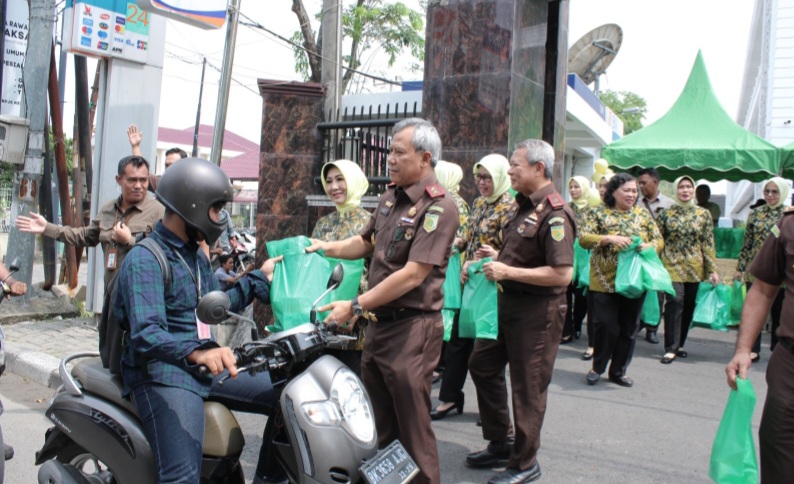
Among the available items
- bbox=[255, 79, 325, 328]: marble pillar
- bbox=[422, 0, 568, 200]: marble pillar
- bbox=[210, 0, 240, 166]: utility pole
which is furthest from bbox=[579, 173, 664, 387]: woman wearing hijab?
bbox=[210, 0, 240, 166]: utility pole

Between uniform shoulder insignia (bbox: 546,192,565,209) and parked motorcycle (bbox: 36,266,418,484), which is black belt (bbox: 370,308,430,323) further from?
uniform shoulder insignia (bbox: 546,192,565,209)

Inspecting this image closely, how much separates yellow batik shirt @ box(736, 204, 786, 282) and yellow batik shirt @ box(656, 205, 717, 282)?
407 millimetres

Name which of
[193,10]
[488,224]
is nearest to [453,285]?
[488,224]

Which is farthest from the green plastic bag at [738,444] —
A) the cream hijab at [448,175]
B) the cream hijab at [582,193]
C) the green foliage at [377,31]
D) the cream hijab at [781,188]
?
the green foliage at [377,31]

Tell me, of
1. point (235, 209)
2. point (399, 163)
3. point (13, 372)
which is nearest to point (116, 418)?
point (399, 163)

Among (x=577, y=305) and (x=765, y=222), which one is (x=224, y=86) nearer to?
(x=577, y=305)

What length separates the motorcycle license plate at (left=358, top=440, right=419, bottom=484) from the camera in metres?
2.41

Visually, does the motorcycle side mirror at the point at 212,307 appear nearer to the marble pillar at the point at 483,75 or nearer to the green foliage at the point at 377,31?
the marble pillar at the point at 483,75

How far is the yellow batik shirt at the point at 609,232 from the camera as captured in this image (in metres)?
6.38

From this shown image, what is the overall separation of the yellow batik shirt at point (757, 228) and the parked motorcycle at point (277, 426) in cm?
621

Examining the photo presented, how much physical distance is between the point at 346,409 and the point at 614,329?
164 inches

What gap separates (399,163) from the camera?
3363 millimetres

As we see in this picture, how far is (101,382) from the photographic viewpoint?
114 inches

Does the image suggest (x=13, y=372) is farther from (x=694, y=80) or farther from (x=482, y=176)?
(x=694, y=80)
